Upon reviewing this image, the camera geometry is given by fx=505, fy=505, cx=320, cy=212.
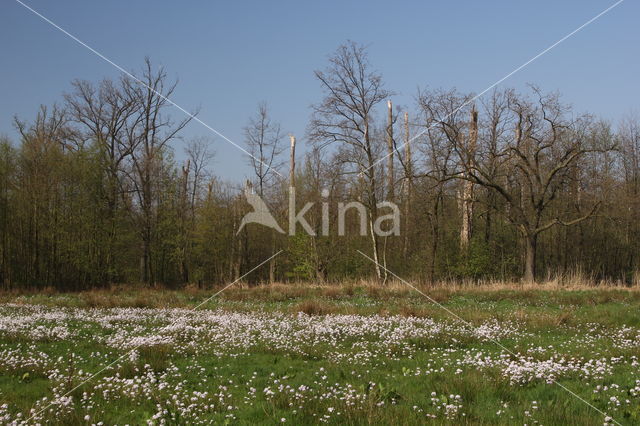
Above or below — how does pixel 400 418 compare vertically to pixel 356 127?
below

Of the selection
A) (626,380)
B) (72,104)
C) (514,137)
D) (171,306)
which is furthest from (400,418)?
(72,104)

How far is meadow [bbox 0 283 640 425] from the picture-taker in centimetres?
653

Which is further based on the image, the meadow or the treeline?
the treeline

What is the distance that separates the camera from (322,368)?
28.2 feet

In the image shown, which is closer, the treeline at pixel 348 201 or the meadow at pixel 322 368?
the meadow at pixel 322 368

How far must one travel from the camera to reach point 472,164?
34.0 meters

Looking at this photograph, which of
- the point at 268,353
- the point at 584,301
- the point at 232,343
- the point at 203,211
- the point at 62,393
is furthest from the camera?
the point at 203,211

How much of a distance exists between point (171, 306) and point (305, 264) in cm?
1912

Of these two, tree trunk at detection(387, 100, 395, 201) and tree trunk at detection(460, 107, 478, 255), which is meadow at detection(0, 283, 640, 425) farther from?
Result: tree trunk at detection(387, 100, 395, 201)

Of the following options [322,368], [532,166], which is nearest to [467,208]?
[532,166]

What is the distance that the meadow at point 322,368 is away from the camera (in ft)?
21.4

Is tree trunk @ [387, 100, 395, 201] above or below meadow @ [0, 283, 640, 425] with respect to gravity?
above

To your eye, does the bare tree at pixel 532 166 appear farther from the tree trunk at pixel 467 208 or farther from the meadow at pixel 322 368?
the meadow at pixel 322 368

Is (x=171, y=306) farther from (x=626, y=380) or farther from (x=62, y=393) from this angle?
(x=626, y=380)
